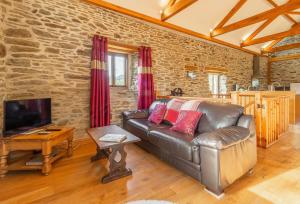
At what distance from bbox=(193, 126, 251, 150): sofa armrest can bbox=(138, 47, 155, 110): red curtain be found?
2571 millimetres

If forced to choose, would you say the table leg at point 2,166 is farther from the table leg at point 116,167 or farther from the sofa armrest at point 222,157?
the sofa armrest at point 222,157

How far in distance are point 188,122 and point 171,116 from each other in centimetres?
52

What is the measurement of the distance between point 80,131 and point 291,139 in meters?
4.39

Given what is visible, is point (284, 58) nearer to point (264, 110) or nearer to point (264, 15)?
point (264, 15)

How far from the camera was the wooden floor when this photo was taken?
5.53ft

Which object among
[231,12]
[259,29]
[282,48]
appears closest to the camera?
[231,12]

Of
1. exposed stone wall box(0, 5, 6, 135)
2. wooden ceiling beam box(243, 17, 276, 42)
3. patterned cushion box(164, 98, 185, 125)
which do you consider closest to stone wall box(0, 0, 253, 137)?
exposed stone wall box(0, 5, 6, 135)

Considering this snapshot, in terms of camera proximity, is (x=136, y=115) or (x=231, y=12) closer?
(x=136, y=115)

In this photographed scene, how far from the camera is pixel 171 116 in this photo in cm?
295

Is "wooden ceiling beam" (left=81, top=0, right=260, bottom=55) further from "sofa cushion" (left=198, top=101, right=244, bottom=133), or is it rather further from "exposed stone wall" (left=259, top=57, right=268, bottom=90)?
"exposed stone wall" (left=259, top=57, right=268, bottom=90)

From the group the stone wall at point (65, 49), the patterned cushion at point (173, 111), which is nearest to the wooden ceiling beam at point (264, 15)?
the stone wall at point (65, 49)

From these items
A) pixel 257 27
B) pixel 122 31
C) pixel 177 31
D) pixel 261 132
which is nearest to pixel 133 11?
pixel 122 31

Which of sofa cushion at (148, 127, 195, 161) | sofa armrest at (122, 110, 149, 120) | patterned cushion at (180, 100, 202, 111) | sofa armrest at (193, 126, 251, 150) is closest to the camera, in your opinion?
sofa armrest at (193, 126, 251, 150)

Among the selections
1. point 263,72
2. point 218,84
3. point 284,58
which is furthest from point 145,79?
point 284,58
